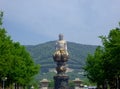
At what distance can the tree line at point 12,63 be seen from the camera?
58625 millimetres

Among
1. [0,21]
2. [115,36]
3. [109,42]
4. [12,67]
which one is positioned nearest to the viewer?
[0,21]

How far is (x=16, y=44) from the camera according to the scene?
84.8m

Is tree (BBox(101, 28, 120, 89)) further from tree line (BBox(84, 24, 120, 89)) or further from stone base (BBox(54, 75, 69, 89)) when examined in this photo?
stone base (BBox(54, 75, 69, 89))

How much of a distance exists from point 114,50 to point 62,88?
49.4 m

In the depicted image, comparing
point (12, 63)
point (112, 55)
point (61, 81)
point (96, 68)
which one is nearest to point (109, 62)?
point (112, 55)

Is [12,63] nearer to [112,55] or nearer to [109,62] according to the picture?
[109,62]

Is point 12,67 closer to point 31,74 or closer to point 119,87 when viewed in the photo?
point 119,87

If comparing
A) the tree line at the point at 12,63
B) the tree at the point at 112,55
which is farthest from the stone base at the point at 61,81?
the tree at the point at 112,55

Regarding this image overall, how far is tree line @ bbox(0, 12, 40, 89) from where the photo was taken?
58.6 metres

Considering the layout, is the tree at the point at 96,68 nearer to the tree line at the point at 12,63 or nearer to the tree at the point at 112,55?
the tree at the point at 112,55

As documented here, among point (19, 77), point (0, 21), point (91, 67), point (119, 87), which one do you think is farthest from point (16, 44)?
point (0, 21)

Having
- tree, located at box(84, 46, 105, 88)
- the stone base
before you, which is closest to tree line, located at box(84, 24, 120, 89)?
tree, located at box(84, 46, 105, 88)

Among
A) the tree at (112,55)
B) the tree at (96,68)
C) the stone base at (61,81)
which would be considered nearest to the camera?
the tree at (112,55)

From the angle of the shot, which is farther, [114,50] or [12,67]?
[12,67]
